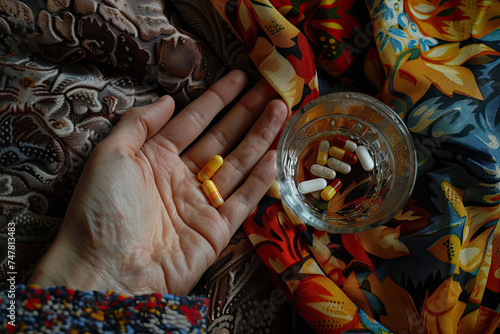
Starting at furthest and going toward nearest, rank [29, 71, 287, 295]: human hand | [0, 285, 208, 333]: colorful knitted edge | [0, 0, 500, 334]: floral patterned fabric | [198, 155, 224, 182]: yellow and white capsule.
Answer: [198, 155, 224, 182]: yellow and white capsule → [0, 0, 500, 334]: floral patterned fabric → [29, 71, 287, 295]: human hand → [0, 285, 208, 333]: colorful knitted edge

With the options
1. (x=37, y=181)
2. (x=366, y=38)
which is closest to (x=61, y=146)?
(x=37, y=181)

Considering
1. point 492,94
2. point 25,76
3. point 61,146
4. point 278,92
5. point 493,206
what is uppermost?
point 25,76

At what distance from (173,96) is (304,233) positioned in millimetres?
573

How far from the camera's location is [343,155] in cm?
121

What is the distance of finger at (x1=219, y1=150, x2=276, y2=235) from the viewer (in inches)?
42.8

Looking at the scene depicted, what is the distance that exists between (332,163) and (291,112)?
0.69 feet

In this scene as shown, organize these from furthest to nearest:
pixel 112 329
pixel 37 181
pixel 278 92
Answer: pixel 278 92 < pixel 37 181 < pixel 112 329

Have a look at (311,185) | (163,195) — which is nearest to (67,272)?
(163,195)

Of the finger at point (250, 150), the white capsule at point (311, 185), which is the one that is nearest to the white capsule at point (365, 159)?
the white capsule at point (311, 185)

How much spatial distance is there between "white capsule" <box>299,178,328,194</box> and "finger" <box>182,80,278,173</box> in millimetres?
256

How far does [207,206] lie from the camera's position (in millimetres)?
1108

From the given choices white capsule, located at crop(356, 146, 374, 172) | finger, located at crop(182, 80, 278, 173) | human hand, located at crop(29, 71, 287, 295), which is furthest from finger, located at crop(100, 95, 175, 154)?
white capsule, located at crop(356, 146, 374, 172)

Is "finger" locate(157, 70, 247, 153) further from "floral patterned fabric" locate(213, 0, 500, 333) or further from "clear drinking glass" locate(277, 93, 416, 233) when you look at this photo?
"clear drinking glass" locate(277, 93, 416, 233)

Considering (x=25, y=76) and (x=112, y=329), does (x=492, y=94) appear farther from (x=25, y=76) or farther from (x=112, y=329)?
(x=25, y=76)
